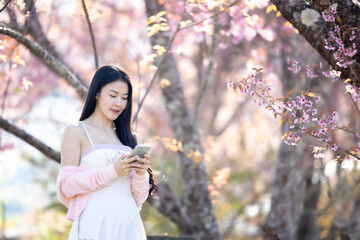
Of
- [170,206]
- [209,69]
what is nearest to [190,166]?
[170,206]

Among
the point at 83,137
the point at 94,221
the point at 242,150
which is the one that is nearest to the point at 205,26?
the point at 83,137

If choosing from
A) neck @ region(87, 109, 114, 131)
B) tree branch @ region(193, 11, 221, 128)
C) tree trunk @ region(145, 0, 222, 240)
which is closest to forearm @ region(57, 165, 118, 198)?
neck @ region(87, 109, 114, 131)

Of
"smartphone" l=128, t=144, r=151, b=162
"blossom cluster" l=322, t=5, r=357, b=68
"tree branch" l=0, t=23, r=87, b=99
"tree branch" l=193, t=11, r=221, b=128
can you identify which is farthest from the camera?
"tree branch" l=193, t=11, r=221, b=128

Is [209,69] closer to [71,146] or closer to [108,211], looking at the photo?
[71,146]

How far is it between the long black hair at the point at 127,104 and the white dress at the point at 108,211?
14cm

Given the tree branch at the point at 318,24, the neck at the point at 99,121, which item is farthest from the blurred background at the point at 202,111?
the tree branch at the point at 318,24

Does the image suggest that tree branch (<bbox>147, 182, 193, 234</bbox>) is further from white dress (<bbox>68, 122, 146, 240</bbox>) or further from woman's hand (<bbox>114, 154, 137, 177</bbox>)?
woman's hand (<bbox>114, 154, 137, 177</bbox>)

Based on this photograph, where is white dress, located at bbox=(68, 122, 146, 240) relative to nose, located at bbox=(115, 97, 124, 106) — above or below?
below

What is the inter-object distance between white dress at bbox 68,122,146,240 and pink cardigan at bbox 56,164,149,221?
0.04 m

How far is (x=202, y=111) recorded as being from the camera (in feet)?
29.7

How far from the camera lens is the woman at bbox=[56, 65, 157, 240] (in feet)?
9.16

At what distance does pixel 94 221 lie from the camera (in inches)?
110

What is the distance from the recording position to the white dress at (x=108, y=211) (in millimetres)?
2787

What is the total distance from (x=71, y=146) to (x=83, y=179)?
0.21 m
